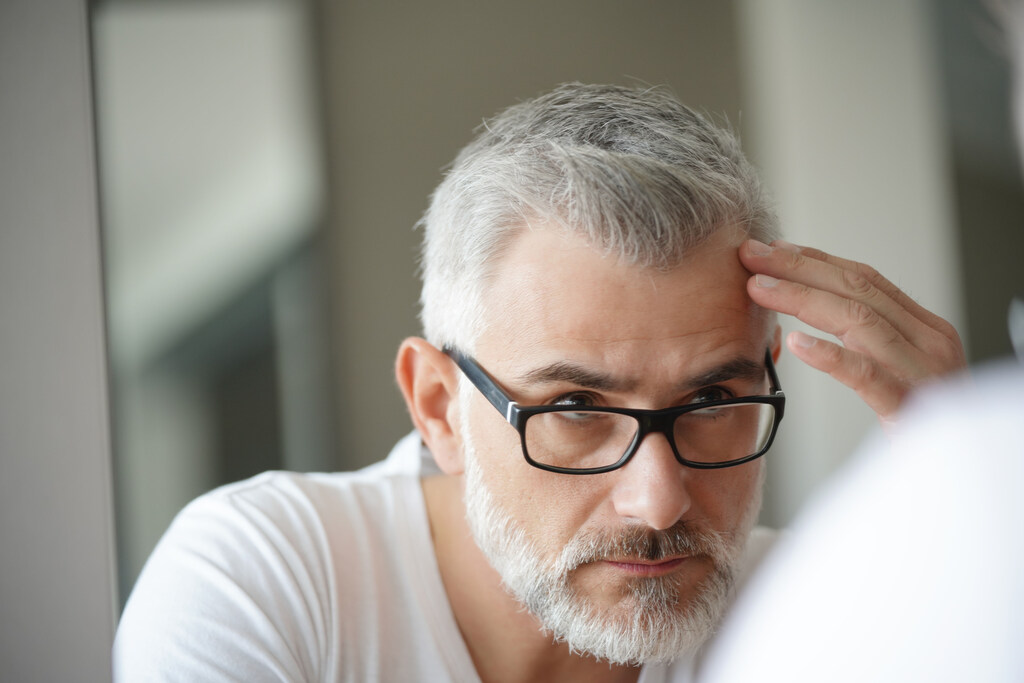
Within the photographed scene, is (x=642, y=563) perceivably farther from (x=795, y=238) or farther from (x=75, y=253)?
(x=795, y=238)

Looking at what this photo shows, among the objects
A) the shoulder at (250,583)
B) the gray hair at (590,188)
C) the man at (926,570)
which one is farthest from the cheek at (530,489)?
the man at (926,570)

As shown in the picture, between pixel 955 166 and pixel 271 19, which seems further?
pixel 955 166

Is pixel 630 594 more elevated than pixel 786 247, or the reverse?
pixel 786 247

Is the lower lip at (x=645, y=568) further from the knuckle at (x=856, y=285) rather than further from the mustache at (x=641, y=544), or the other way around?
the knuckle at (x=856, y=285)

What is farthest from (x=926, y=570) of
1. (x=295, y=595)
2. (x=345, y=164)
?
(x=345, y=164)

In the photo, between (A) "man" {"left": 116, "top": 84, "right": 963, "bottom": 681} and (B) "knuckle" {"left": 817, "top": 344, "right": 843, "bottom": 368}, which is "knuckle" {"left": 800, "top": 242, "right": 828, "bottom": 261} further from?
(B) "knuckle" {"left": 817, "top": 344, "right": 843, "bottom": 368}

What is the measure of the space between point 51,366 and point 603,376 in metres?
0.56

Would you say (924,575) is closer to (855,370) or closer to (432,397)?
(855,370)

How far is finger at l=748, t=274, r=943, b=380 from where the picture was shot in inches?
36.7

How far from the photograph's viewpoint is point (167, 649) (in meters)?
0.90

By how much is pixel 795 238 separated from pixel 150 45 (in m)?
1.10

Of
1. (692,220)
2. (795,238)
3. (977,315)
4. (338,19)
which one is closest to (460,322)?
(692,220)

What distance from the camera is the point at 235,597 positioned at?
37.8 inches

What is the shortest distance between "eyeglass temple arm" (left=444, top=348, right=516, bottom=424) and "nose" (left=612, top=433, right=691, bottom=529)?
0.15 m
